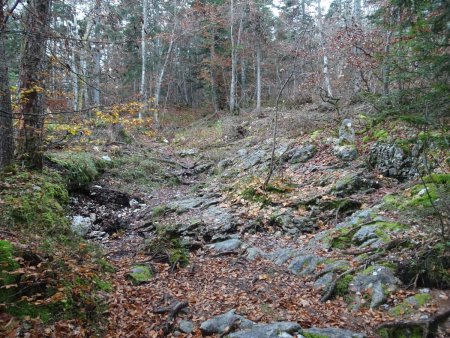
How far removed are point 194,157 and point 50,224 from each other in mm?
11322

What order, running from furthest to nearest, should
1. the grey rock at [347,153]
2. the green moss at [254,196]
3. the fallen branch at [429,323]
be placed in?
1. the grey rock at [347,153]
2. the green moss at [254,196]
3. the fallen branch at [429,323]

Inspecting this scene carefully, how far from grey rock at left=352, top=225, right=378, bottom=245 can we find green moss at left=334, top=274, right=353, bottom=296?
1.11m

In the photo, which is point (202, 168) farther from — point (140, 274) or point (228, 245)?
point (140, 274)

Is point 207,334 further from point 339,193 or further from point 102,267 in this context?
point 339,193

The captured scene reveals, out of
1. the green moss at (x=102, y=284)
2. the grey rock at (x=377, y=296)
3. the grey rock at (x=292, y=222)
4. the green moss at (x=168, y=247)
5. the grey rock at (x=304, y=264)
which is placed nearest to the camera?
the grey rock at (x=377, y=296)

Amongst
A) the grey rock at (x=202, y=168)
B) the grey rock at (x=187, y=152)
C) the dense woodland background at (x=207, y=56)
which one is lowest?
the grey rock at (x=202, y=168)

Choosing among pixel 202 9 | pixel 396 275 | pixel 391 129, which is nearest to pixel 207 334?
pixel 396 275

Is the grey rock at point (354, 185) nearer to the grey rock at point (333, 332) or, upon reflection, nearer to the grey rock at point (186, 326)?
the grey rock at point (333, 332)

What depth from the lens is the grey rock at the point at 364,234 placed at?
5.97 meters

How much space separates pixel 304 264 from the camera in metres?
6.05

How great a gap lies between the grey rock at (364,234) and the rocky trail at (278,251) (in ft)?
0.08

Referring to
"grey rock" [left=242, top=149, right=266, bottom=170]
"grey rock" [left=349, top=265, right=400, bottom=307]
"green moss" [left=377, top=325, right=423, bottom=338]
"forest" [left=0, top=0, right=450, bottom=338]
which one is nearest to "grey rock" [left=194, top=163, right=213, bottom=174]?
"forest" [left=0, top=0, right=450, bottom=338]

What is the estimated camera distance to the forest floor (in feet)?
14.4

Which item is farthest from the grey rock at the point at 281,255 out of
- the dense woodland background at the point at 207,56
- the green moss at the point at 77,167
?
the green moss at the point at 77,167
